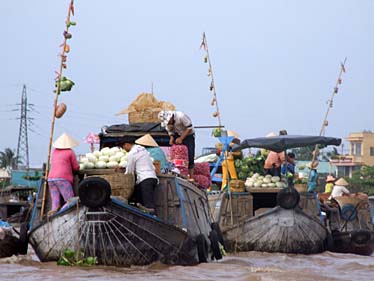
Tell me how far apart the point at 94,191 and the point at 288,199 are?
5.72 meters

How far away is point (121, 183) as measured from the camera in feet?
33.2

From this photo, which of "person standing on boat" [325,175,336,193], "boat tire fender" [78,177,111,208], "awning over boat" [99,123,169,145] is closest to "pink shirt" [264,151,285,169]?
"awning over boat" [99,123,169,145]

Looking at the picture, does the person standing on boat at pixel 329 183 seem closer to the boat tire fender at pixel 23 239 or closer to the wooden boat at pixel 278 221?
the wooden boat at pixel 278 221

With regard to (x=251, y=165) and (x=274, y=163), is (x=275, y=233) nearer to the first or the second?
(x=274, y=163)

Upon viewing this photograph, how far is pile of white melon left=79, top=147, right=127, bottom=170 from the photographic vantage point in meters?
10.9

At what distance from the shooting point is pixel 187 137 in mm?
12438

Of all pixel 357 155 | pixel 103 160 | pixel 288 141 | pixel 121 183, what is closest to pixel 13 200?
pixel 288 141

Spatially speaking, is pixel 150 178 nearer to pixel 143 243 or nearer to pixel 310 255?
pixel 143 243

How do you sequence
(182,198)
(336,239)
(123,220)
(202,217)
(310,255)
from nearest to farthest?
1. (123,220)
2. (182,198)
3. (202,217)
4. (310,255)
5. (336,239)

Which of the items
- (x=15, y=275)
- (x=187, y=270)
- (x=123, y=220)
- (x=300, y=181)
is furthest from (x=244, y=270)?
(x=300, y=181)

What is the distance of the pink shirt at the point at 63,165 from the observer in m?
10.6

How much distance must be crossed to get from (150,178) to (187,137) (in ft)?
7.16

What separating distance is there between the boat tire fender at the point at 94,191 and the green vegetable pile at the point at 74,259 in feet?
2.15

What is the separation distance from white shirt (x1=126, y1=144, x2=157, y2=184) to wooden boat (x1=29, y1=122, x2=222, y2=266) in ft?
1.21
